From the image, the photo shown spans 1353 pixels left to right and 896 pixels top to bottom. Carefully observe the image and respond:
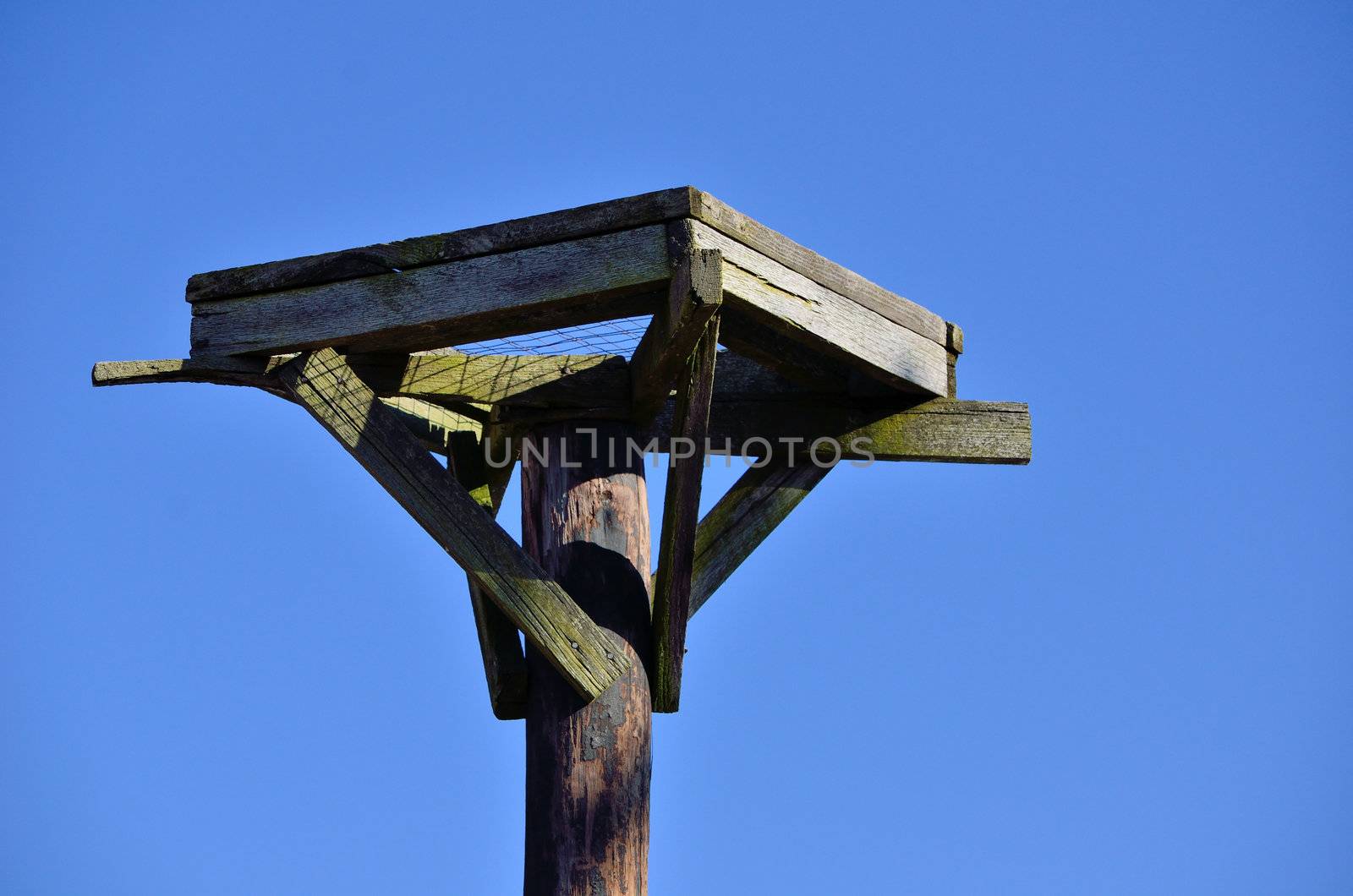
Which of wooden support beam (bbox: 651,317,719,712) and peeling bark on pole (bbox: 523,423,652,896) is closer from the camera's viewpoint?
wooden support beam (bbox: 651,317,719,712)

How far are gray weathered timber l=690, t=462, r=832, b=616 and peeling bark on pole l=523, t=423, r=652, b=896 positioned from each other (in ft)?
0.49

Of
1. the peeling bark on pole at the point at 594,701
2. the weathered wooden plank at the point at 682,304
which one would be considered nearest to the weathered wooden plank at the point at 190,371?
the peeling bark on pole at the point at 594,701

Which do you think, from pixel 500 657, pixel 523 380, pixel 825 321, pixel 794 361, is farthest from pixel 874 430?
pixel 500 657

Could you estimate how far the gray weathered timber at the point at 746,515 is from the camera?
3848 millimetres

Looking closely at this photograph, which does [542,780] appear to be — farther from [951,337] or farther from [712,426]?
[951,337]

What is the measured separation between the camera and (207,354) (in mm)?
3545

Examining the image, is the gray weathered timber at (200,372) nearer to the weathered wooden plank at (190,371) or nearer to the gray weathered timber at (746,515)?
the weathered wooden plank at (190,371)

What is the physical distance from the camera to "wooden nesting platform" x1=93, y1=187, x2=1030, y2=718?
3.34 metres

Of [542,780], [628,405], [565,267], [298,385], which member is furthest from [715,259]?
[542,780]

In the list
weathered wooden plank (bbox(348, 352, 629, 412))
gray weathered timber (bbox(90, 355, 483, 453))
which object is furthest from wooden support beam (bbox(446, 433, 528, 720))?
gray weathered timber (bbox(90, 355, 483, 453))

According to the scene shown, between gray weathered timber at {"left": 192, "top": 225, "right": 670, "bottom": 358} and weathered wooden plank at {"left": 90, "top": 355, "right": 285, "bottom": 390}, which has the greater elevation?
gray weathered timber at {"left": 192, "top": 225, "right": 670, "bottom": 358}

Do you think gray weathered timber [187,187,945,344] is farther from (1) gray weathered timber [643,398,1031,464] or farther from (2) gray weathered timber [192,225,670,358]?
(1) gray weathered timber [643,398,1031,464]

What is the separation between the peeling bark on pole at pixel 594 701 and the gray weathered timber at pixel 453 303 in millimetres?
503

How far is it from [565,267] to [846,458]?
3.47 feet
